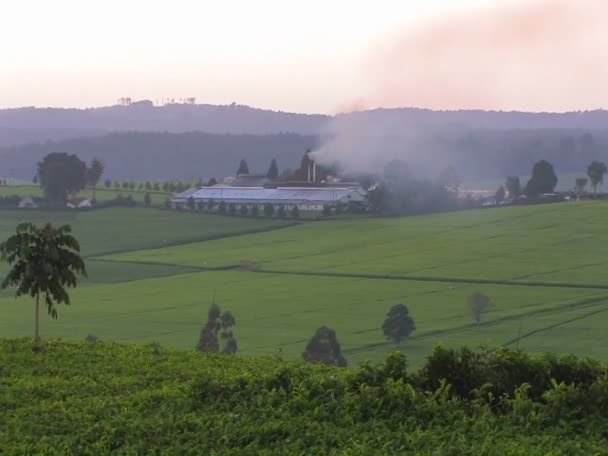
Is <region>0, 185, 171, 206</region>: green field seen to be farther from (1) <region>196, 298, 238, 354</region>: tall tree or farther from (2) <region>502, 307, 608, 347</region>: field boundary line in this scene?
(2) <region>502, 307, 608, 347</region>: field boundary line

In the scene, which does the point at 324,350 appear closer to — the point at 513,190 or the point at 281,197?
the point at 281,197

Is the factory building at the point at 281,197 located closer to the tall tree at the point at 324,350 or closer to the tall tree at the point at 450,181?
the tall tree at the point at 450,181

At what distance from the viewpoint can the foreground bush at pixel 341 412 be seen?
17.4 m

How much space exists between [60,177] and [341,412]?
5404 inches

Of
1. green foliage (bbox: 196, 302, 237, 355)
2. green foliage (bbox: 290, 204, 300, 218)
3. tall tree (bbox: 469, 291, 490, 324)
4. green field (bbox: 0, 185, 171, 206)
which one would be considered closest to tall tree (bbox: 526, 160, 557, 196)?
green foliage (bbox: 290, 204, 300, 218)

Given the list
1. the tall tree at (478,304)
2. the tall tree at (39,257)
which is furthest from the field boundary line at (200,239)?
the tall tree at (39,257)

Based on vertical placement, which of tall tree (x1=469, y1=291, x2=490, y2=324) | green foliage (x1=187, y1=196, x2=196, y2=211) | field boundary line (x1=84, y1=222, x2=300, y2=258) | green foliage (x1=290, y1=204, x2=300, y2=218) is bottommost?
tall tree (x1=469, y1=291, x2=490, y2=324)

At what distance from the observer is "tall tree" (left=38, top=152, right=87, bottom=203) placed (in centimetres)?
15212

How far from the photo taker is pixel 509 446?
54.1 feet

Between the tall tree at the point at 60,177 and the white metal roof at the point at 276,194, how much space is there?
43.5 ft


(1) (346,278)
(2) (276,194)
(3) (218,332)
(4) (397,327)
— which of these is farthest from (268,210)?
(4) (397,327)

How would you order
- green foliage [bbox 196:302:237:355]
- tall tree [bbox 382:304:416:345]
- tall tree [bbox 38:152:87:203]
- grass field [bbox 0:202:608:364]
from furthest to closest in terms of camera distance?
1. tall tree [bbox 38:152:87:203]
2. grass field [bbox 0:202:608:364]
3. tall tree [bbox 382:304:416:345]
4. green foliage [bbox 196:302:237:355]

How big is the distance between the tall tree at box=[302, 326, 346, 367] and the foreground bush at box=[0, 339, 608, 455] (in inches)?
1307

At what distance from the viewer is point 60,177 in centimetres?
15238
